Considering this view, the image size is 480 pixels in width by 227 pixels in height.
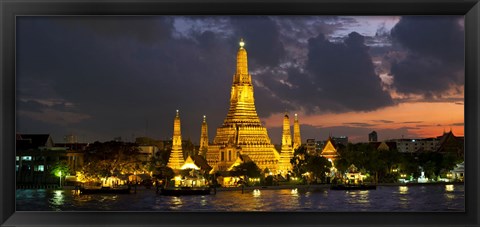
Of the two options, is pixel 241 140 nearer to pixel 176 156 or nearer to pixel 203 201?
pixel 176 156

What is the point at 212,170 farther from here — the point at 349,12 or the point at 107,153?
the point at 349,12

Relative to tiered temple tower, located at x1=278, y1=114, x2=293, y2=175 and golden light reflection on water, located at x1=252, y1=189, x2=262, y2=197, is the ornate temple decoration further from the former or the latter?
golden light reflection on water, located at x1=252, y1=189, x2=262, y2=197

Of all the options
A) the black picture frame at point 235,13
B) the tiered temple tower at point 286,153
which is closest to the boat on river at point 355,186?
the tiered temple tower at point 286,153

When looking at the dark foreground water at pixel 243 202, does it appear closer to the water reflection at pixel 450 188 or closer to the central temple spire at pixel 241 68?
the water reflection at pixel 450 188

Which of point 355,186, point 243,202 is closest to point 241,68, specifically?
point 355,186

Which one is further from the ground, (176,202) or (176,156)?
(176,156)

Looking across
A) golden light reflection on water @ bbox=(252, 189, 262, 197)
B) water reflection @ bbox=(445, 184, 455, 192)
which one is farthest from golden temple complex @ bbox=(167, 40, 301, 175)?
water reflection @ bbox=(445, 184, 455, 192)
